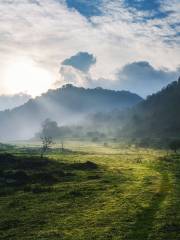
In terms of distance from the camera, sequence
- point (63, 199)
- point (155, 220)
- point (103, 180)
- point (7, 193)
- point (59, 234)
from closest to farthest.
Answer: point (59, 234) → point (155, 220) → point (63, 199) → point (7, 193) → point (103, 180)

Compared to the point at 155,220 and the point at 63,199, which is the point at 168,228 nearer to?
the point at 155,220

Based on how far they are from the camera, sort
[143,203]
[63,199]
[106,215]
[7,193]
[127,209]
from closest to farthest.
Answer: [106,215] < [127,209] < [143,203] < [63,199] < [7,193]

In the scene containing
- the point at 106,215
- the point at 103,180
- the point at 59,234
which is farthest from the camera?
the point at 103,180

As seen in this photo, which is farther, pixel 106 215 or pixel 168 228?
pixel 106 215

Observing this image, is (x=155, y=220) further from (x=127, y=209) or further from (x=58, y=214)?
(x=58, y=214)

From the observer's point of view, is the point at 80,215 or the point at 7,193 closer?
the point at 80,215

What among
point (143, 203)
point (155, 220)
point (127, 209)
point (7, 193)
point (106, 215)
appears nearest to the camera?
point (155, 220)

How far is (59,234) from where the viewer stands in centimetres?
4766

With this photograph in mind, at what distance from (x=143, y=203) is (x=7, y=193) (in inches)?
1165

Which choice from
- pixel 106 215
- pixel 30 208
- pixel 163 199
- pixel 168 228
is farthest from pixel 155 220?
pixel 30 208

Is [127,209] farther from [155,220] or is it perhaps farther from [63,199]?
[63,199]

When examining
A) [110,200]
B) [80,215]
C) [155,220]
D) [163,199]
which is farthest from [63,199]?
[155,220]

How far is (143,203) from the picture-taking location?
65.8 meters

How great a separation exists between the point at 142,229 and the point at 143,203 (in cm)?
1700
